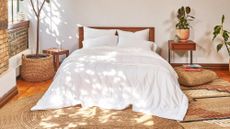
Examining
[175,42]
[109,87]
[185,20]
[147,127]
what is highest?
[185,20]

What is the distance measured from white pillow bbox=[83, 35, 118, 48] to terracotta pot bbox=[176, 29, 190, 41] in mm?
1157

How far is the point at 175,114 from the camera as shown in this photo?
3.94 meters

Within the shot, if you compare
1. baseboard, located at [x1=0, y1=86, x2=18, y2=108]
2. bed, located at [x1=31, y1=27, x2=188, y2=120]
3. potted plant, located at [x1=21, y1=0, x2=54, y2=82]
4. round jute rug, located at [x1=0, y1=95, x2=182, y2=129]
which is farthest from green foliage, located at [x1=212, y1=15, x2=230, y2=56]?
baseboard, located at [x1=0, y1=86, x2=18, y2=108]

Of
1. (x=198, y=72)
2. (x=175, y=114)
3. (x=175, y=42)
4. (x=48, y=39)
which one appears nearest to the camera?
(x=175, y=114)

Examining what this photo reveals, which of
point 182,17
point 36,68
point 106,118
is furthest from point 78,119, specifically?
point 182,17

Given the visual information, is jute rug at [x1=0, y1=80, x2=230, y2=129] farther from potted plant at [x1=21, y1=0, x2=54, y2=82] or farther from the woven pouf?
potted plant at [x1=21, y1=0, x2=54, y2=82]

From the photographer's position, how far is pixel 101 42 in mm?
5836

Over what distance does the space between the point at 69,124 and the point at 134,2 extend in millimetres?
3418

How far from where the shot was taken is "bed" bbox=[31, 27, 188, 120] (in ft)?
13.5

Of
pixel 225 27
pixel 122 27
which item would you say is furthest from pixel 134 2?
pixel 225 27

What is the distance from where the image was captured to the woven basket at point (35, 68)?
5.65 metres

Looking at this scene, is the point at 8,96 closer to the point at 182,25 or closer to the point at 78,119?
the point at 78,119

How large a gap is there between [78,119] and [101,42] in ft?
7.42

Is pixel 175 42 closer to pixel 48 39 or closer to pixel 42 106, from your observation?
pixel 48 39
